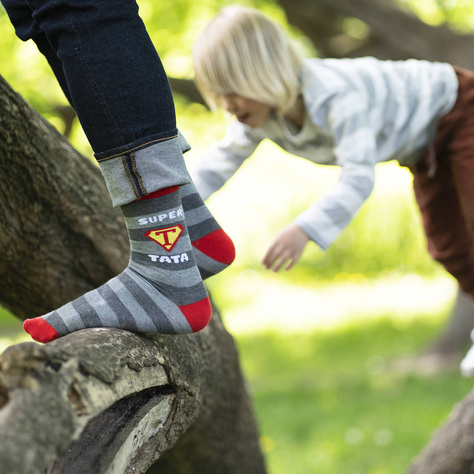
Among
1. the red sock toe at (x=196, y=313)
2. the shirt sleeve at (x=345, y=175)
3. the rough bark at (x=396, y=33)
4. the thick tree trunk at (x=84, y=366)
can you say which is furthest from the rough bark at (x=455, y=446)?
the rough bark at (x=396, y=33)

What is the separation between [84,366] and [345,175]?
42.5 inches

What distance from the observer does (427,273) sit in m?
8.48

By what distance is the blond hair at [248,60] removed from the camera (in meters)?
1.96

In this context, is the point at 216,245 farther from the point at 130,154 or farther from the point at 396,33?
the point at 396,33

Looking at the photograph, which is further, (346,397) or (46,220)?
(346,397)

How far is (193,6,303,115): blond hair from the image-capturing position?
1960 millimetres

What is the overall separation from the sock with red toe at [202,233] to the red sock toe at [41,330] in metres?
0.44

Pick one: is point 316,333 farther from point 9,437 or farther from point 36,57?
point 9,437

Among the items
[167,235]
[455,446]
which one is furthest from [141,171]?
[455,446]

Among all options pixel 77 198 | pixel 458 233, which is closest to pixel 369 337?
pixel 458 233

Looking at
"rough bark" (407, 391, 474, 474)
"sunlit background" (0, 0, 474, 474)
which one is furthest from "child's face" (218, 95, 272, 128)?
"sunlit background" (0, 0, 474, 474)

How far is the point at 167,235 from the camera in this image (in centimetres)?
124

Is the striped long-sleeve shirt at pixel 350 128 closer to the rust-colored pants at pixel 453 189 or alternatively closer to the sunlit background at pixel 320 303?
the rust-colored pants at pixel 453 189

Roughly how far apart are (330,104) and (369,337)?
176 inches
